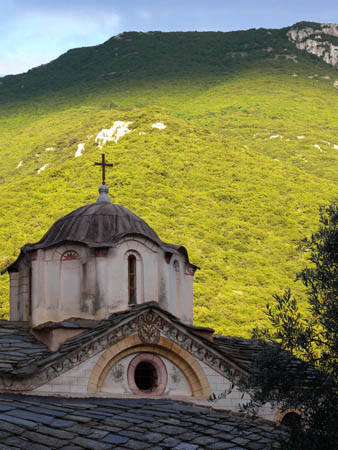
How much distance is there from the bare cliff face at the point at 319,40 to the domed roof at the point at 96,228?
12847cm

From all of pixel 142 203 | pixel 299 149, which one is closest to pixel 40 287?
pixel 142 203

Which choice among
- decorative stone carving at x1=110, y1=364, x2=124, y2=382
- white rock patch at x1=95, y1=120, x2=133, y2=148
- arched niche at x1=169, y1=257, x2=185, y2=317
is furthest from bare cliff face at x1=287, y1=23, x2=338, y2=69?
decorative stone carving at x1=110, y1=364, x2=124, y2=382

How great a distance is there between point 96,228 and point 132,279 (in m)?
1.74

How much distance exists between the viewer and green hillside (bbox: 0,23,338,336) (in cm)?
6131

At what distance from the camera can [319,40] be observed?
152 meters

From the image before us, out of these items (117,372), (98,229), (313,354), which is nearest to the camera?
(313,354)

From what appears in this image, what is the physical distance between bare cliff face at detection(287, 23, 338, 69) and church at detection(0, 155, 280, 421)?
12911 cm

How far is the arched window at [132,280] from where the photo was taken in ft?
70.7

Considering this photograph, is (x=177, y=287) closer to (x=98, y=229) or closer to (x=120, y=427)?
(x=98, y=229)

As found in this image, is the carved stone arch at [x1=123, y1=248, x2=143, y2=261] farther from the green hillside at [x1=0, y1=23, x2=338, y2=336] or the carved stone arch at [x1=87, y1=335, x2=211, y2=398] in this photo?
the green hillside at [x1=0, y1=23, x2=338, y2=336]

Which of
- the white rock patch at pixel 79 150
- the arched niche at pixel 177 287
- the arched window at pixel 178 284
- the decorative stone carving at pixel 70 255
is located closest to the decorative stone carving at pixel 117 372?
the decorative stone carving at pixel 70 255

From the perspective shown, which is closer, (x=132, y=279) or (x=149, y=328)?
(x=149, y=328)

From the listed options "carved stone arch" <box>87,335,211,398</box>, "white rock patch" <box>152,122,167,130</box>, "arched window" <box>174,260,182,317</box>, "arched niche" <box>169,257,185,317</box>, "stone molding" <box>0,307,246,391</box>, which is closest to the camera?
"stone molding" <box>0,307,246,391</box>

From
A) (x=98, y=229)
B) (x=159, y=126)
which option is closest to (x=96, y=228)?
(x=98, y=229)
